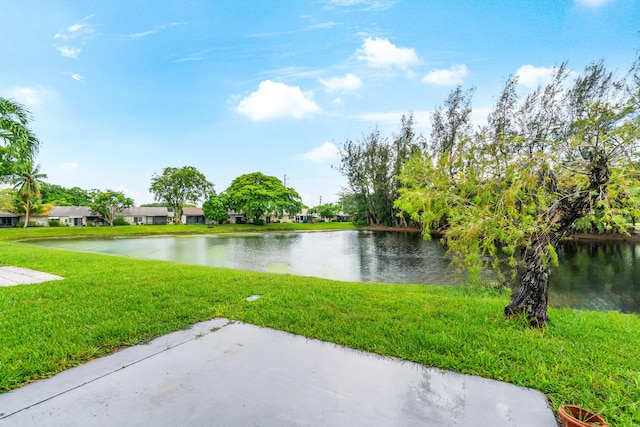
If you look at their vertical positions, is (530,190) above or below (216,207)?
below

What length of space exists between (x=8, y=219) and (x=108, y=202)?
1279 cm

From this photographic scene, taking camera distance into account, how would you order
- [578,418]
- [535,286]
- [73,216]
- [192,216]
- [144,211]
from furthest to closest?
1. [192,216]
2. [144,211]
3. [73,216]
4. [535,286]
5. [578,418]

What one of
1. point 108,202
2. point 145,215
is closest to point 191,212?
point 145,215

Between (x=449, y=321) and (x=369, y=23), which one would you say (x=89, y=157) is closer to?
(x=369, y=23)

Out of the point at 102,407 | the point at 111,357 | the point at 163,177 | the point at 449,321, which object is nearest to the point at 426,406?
the point at 449,321

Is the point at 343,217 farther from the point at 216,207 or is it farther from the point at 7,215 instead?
the point at 7,215

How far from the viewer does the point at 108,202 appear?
28812mm

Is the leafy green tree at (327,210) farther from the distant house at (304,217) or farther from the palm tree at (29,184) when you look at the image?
the palm tree at (29,184)

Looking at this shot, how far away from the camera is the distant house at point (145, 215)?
36391mm

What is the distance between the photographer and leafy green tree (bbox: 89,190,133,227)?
28500mm

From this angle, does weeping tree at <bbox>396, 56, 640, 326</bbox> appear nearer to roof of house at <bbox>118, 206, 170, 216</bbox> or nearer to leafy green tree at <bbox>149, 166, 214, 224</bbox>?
leafy green tree at <bbox>149, 166, 214, 224</bbox>

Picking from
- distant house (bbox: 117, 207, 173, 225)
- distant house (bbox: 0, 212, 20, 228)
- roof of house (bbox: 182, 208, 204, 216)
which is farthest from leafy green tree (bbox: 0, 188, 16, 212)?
roof of house (bbox: 182, 208, 204, 216)

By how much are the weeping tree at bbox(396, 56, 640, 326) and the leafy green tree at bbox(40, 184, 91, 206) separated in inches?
1764

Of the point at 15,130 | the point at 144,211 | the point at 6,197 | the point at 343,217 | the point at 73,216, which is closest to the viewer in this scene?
the point at 15,130
